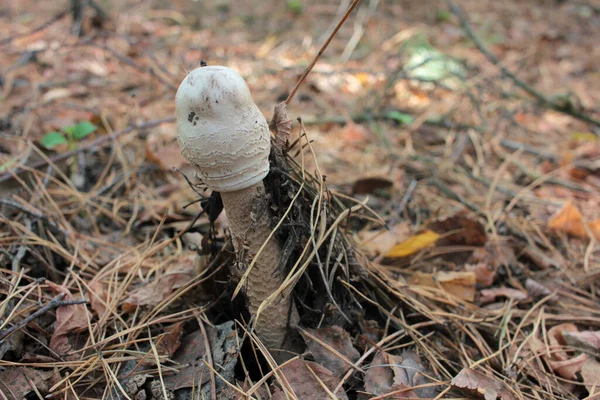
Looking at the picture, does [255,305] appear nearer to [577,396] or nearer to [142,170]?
[577,396]

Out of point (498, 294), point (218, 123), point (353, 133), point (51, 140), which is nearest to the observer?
point (218, 123)

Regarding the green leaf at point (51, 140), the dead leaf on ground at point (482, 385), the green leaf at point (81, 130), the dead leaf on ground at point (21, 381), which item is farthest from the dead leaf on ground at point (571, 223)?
the green leaf at point (51, 140)

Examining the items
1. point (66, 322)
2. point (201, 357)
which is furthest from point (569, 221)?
point (66, 322)

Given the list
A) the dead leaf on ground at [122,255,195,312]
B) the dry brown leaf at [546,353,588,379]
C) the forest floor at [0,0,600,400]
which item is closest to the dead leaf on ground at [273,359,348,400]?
the forest floor at [0,0,600,400]

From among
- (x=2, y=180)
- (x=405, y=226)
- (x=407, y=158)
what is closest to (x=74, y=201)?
(x=2, y=180)

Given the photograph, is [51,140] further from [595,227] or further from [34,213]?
[595,227]

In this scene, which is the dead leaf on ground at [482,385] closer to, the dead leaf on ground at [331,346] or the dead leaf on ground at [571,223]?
the dead leaf on ground at [331,346]
